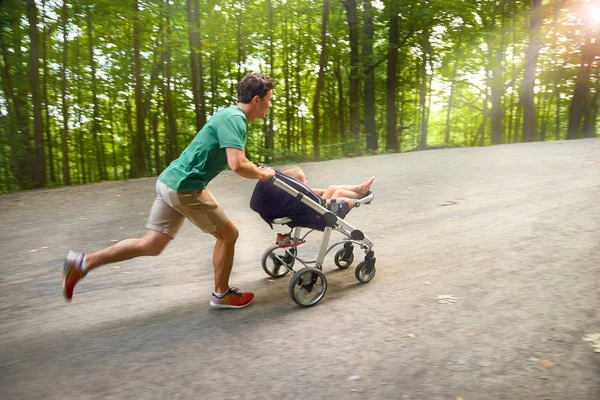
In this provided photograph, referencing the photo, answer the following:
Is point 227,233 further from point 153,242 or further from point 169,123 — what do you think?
point 169,123

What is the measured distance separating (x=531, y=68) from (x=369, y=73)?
22.5 ft

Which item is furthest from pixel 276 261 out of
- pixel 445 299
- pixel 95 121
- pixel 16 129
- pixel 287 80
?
pixel 287 80

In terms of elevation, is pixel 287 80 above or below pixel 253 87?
above

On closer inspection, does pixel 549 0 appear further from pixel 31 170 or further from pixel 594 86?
pixel 31 170

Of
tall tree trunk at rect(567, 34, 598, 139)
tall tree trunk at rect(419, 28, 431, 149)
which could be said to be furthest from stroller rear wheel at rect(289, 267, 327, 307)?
tall tree trunk at rect(567, 34, 598, 139)

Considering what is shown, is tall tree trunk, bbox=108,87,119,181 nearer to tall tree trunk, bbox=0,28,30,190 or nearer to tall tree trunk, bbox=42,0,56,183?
tall tree trunk, bbox=42,0,56,183

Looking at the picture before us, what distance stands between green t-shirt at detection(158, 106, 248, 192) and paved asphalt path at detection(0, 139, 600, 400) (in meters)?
1.26

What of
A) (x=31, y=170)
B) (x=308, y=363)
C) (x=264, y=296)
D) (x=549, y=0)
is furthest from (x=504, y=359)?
(x=549, y=0)

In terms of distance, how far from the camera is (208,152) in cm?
388

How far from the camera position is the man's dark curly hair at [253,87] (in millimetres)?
3988

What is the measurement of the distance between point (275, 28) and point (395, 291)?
19039mm

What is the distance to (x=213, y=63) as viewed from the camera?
22125 mm

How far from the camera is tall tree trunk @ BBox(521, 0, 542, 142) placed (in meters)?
19.1

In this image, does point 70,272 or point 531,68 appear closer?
point 70,272
